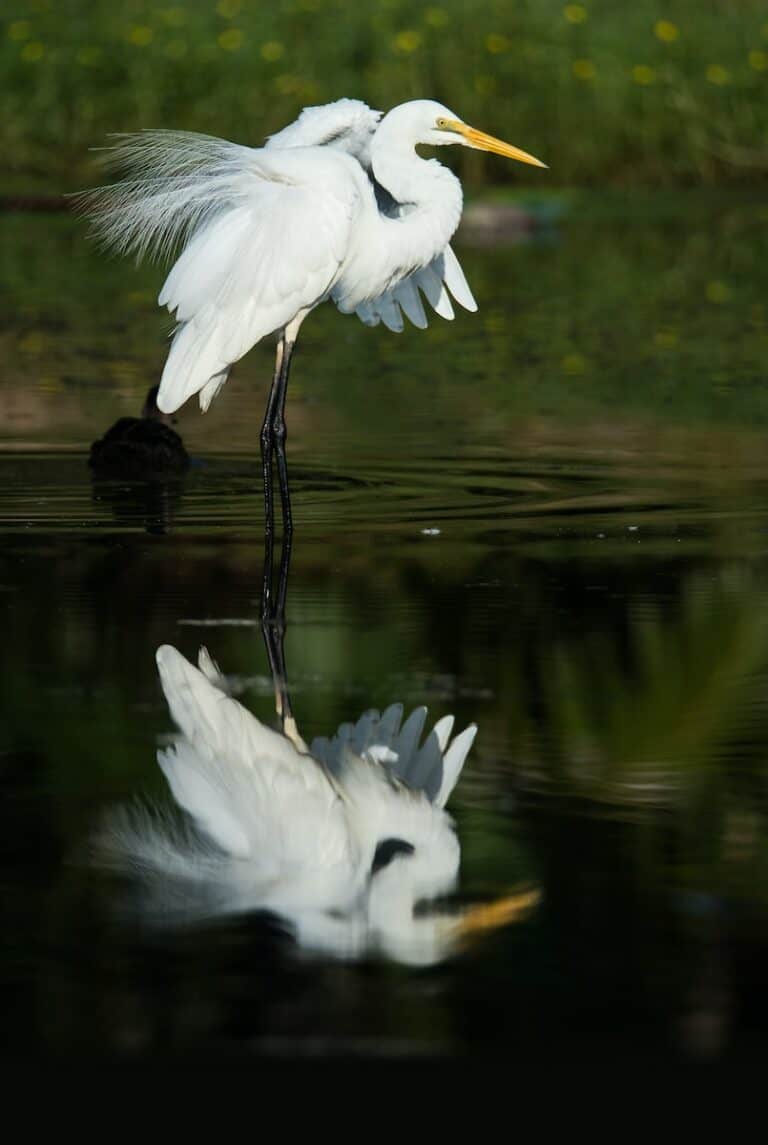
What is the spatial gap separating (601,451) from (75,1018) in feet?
25.5

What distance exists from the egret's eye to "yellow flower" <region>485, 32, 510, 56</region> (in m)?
23.8

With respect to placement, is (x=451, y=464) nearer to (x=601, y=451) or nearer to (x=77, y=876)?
(x=601, y=451)

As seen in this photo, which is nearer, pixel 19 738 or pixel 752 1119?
pixel 752 1119

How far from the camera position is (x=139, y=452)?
34.8 feet

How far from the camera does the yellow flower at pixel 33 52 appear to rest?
92.1 ft

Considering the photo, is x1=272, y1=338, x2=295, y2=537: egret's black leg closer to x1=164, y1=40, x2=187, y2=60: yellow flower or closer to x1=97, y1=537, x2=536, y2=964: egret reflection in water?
x1=97, y1=537, x2=536, y2=964: egret reflection in water

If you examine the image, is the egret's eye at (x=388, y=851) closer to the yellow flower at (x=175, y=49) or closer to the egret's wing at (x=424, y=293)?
the egret's wing at (x=424, y=293)

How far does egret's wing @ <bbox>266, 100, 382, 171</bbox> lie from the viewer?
9.80m

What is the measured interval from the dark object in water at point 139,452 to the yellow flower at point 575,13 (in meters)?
18.8

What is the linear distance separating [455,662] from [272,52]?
73.5 ft

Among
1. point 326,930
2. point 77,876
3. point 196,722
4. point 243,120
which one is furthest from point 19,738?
point 243,120

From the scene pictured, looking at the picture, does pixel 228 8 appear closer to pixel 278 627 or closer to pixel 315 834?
pixel 278 627

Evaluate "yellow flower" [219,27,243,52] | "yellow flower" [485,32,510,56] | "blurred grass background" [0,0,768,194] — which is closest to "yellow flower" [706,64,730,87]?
"blurred grass background" [0,0,768,194]

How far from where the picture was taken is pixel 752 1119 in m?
3.45
